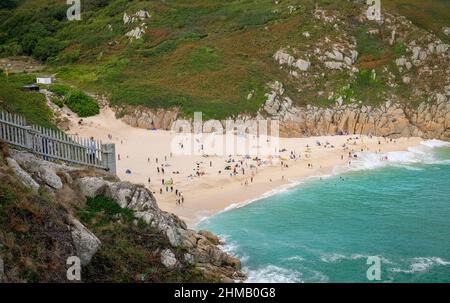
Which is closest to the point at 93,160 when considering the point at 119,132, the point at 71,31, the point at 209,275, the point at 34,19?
the point at 209,275

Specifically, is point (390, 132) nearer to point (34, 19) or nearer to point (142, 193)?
point (142, 193)

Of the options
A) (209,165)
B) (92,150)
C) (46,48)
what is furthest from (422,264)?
(46,48)

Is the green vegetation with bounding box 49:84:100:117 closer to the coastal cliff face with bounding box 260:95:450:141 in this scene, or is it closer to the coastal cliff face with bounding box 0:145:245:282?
the coastal cliff face with bounding box 260:95:450:141

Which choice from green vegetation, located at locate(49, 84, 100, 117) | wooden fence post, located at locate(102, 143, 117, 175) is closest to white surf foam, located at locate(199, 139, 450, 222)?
wooden fence post, located at locate(102, 143, 117, 175)

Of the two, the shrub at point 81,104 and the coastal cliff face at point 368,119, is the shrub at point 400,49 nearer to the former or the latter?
the coastal cliff face at point 368,119

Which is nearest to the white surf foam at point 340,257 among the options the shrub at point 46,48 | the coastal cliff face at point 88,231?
the coastal cliff face at point 88,231

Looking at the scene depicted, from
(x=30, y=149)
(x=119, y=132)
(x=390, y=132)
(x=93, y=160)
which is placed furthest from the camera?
(x=390, y=132)
